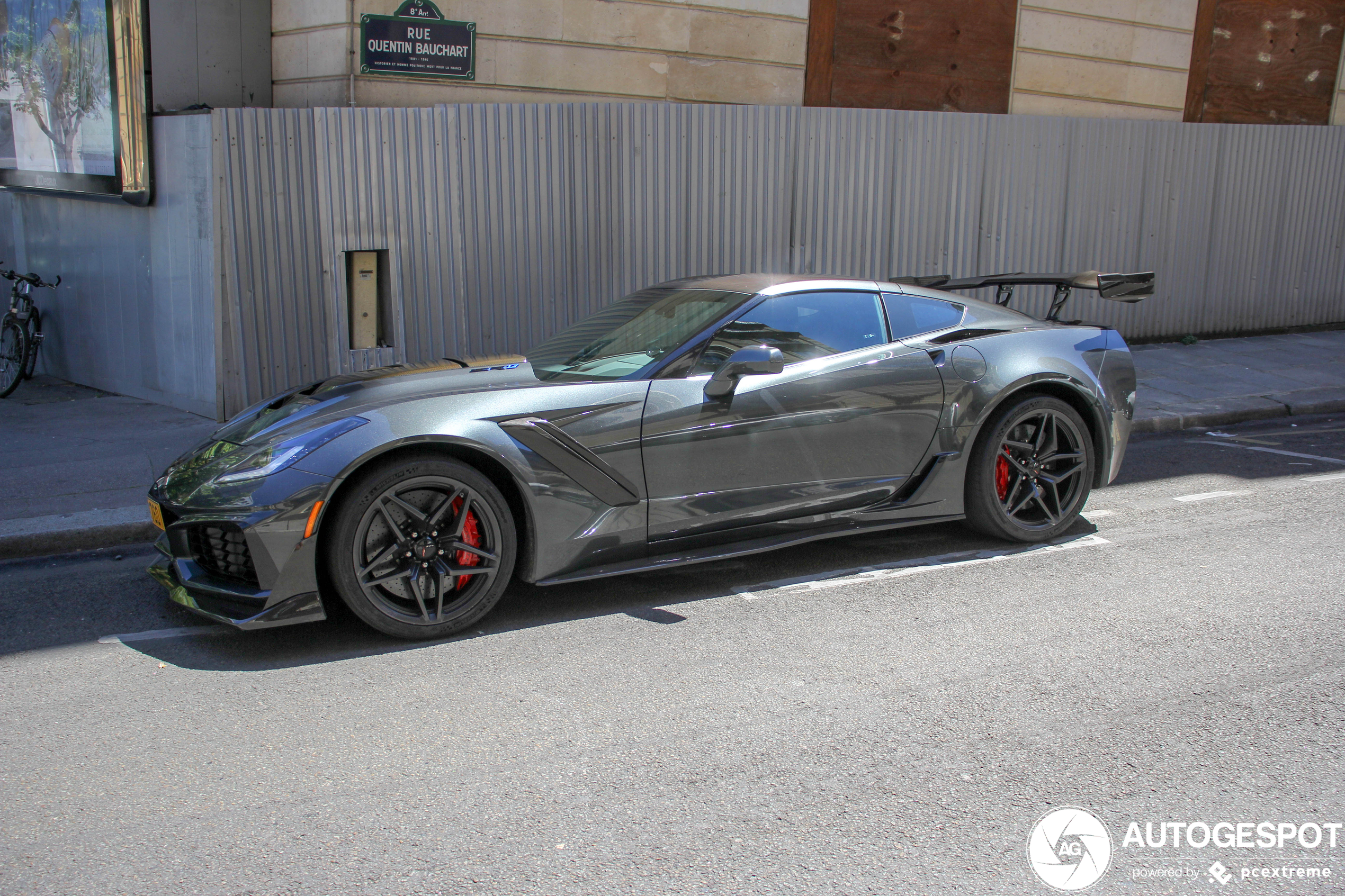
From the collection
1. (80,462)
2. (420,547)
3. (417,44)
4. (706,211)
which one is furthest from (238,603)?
(706,211)

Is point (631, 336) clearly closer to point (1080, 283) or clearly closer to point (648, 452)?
point (648, 452)

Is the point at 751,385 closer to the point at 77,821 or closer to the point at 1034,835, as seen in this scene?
the point at 1034,835

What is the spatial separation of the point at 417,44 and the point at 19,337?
4501 mm

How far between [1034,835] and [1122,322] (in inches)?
420

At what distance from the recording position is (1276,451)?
26.6 ft

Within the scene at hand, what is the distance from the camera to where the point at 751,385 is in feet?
16.5

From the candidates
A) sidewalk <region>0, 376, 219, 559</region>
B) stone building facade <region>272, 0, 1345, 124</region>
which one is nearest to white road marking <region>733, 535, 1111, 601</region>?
sidewalk <region>0, 376, 219, 559</region>

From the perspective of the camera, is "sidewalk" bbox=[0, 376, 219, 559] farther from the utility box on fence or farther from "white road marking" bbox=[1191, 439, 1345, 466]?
"white road marking" bbox=[1191, 439, 1345, 466]

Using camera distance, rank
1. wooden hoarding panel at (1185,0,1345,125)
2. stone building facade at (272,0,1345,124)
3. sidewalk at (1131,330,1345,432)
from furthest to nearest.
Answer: wooden hoarding panel at (1185,0,1345,125) → stone building facade at (272,0,1345,124) → sidewalk at (1131,330,1345,432)

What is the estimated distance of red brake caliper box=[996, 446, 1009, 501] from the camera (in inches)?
227

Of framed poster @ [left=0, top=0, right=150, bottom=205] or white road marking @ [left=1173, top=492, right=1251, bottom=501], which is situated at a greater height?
framed poster @ [left=0, top=0, right=150, bottom=205]

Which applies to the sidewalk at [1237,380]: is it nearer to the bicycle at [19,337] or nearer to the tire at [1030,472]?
the tire at [1030,472]

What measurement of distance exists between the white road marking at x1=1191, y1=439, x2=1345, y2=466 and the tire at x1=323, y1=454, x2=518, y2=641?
6.14 m

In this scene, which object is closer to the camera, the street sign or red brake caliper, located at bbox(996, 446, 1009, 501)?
red brake caliper, located at bbox(996, 446, 1009, 501)
